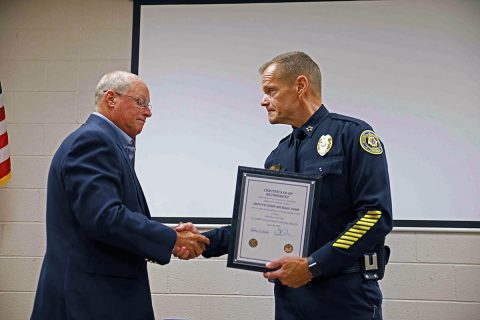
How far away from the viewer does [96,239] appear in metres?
1.43

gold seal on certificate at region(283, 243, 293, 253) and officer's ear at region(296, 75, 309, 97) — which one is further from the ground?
officer's ear at region(296, 75, 309, 97)

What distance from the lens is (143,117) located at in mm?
1818

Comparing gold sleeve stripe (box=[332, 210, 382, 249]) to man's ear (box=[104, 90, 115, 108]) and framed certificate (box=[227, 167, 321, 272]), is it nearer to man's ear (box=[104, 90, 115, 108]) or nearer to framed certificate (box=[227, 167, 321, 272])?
framed certificate (box=[227, 167, 321, 272])

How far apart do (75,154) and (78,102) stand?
1692 mm

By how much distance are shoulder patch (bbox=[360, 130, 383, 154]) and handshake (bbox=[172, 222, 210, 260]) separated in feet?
2.30

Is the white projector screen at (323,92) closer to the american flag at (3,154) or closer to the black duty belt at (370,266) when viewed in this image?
the american flag at (3,154)

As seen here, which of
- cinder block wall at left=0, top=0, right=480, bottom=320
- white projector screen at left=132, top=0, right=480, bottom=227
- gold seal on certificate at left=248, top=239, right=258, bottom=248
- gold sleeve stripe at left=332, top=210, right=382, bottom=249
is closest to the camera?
gold sleeve stripe at left=332, top=210, right=382, bottom=249

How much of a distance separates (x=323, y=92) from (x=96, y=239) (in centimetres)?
190

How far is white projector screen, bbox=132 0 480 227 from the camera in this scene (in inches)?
111

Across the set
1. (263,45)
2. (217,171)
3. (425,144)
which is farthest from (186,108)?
(425,144)

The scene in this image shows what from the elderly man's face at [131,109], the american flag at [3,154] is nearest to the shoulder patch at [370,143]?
the elderly man's face at [131,109]

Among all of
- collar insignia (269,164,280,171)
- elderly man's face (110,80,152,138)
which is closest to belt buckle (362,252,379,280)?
collar insignia (269,164,280,171)

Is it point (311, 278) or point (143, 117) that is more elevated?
point (143, 117)

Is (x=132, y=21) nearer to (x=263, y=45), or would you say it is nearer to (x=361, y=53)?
(x=263, y=45)
